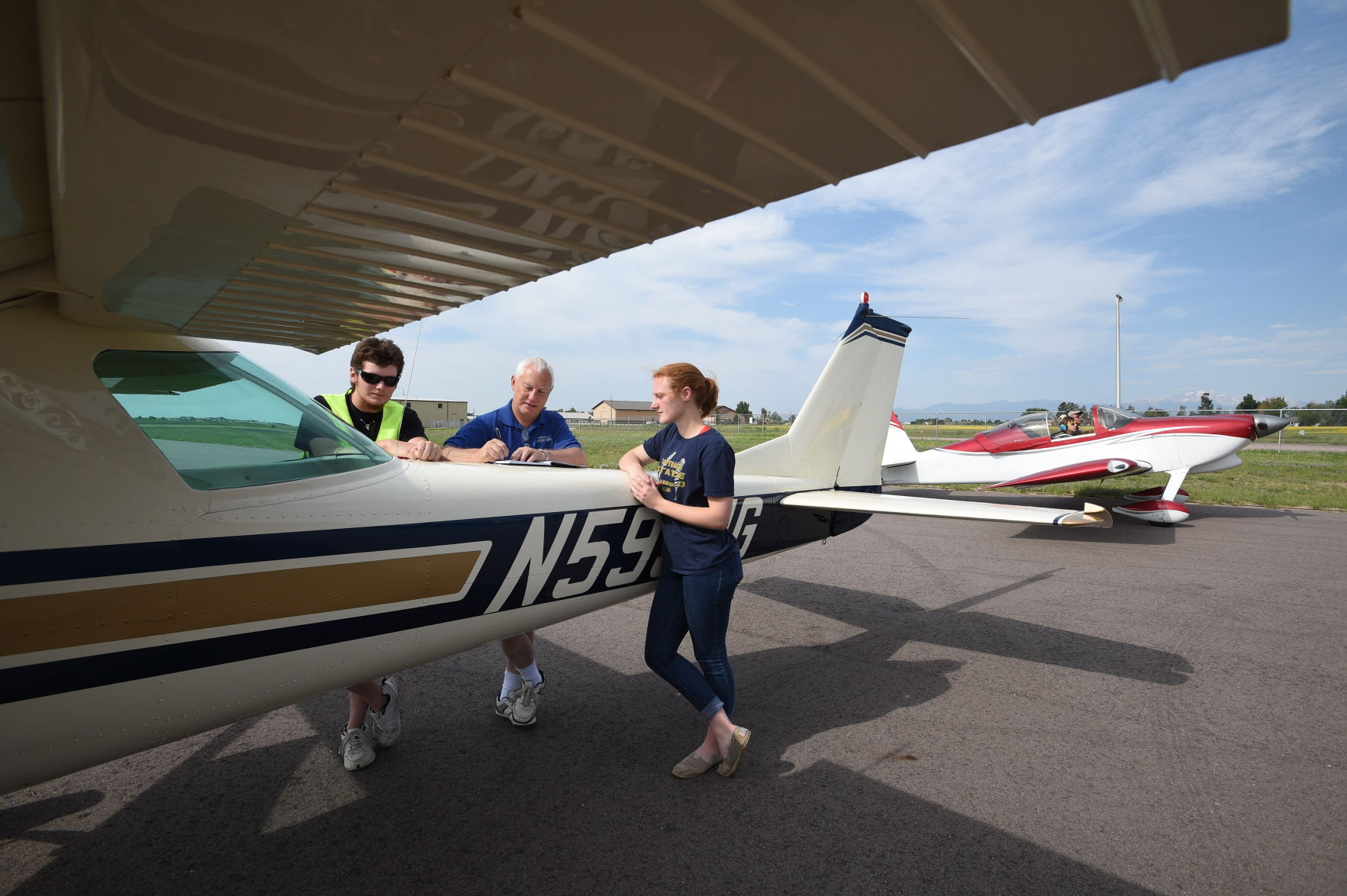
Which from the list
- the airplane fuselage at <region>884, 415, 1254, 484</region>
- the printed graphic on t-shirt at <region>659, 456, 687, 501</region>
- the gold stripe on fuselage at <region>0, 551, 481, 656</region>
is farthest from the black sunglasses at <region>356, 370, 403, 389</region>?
the airplane fuselage at <region>884, 415, 1254, 484</region>

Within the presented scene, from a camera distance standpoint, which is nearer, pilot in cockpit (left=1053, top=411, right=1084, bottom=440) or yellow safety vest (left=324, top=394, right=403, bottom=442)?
yellow safety vest (left=324, top=394, right=403, bottom=442)

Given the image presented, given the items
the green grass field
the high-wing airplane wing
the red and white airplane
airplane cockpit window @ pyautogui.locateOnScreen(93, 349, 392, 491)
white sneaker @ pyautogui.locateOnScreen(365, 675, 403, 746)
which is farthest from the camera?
the green grass field

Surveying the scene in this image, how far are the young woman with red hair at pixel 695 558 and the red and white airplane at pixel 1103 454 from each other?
8.06 metres

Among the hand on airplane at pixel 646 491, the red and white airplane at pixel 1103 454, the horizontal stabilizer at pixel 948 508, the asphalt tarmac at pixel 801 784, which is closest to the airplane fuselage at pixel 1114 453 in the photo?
the red and white airplane at pixel 1103 454

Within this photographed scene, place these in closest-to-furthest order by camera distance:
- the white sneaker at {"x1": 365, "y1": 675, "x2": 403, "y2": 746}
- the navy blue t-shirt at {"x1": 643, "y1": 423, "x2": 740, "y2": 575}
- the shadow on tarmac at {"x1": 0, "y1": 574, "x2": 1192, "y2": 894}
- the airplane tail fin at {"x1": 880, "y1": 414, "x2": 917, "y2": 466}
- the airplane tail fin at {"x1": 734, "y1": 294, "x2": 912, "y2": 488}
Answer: the shadow on tarmac at {"x1": 0, "y1": 574, "x2": 1192, "y2": 894} → the navy blue t-shirt at {"x1": 643, "y1": 423, "x2": 740, "y2": 575} → the white sneaker at {"x1": 365, "y1": 675, "x2": 403, "y2": 746} → the airplane tail fin at {"x1": 734, "y1": 294, "x2": 912, "y2": 488} → the airplane tail fin at {"x1": 880, "y1": 414, "x2": 917, "y2": 466}

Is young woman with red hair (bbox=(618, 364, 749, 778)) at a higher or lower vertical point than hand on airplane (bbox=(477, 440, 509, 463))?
lower

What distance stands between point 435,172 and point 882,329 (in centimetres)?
363

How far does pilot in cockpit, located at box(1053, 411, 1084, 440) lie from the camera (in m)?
10.2

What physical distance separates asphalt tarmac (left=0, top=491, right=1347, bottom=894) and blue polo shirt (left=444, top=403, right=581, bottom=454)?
55.0 inches

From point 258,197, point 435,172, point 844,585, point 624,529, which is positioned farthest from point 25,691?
point 844,585

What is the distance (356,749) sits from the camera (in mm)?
2646

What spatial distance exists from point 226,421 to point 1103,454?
11475 millimetres

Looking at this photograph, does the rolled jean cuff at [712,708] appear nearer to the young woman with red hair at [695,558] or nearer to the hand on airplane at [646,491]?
the young woman with red hair at [695,558]

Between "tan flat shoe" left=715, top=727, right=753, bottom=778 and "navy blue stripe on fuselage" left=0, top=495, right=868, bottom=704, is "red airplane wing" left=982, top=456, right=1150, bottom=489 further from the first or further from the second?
"navy blue stripe on fuselage" left=0, top=495, right=868, bottom=704
